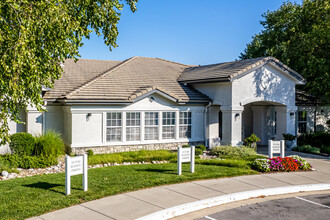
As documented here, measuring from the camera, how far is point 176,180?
1129cm

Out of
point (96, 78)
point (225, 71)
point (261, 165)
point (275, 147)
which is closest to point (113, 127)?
point (96, 78)

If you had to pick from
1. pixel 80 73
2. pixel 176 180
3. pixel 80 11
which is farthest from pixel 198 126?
pixel 80 11

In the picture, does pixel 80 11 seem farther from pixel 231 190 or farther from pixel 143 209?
pixel 231 190

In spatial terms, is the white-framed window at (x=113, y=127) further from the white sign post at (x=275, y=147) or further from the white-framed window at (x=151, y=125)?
the white sign post at (x=275, y=147)

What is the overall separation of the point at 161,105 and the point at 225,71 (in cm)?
421

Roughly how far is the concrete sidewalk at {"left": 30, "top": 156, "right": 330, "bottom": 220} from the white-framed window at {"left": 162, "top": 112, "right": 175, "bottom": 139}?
727 cm

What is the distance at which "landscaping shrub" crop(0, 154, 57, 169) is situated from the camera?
13.7 meters

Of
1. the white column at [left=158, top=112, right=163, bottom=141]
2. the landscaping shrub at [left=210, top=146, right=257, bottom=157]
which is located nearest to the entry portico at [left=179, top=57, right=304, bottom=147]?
the landscaping shrub at [left=210, top=146, right=257, bottom=157]

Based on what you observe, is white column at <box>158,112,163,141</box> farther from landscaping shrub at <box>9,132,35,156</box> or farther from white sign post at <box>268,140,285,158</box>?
landscaping shrub at <box>9,132,35,156</box>

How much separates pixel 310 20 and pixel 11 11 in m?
21.4

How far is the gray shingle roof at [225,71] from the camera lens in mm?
19000

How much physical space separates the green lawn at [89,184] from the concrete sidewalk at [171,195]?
0.34 metres

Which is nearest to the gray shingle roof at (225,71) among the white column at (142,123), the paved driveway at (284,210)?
the white column at (142,123)

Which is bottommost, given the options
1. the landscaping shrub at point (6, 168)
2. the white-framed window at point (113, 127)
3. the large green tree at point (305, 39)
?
the landscaping shrub at point (6, 168)
